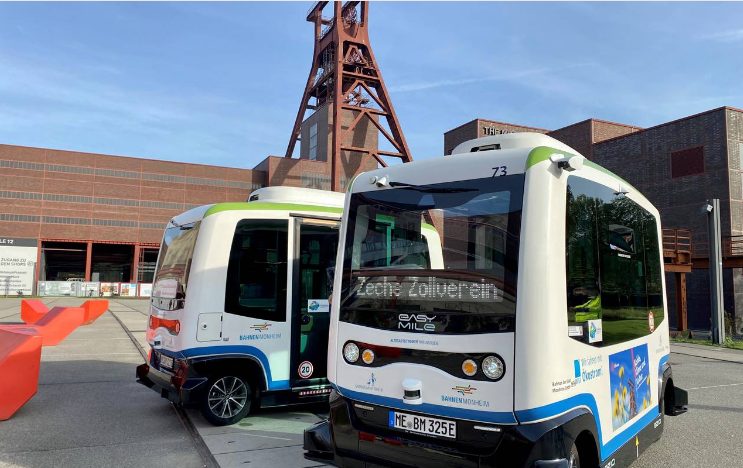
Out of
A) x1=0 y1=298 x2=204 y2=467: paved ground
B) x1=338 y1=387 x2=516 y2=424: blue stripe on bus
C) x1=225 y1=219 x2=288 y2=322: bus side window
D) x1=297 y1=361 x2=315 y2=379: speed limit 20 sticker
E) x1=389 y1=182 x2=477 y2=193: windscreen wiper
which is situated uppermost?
x1=389 y1=182 x2=477 y2=193: windscreen wiper

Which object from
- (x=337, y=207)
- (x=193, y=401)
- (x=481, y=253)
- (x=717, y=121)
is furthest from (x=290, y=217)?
(x=717, y=121)

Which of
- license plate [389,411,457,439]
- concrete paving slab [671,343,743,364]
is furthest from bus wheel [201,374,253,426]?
concrete paving slab [671,343,743,364]

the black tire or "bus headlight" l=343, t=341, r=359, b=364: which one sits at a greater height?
"bus headlight" l=343, t=341, r=359, b=364

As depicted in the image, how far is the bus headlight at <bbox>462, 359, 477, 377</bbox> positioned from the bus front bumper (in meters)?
0.30

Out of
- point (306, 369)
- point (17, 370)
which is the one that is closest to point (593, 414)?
point (306, 369)

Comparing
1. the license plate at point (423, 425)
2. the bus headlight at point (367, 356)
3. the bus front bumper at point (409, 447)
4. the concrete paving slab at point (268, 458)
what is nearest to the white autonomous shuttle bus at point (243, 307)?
the concrete paving slab at point (268, 458)

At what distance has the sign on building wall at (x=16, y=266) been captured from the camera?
49531 mm

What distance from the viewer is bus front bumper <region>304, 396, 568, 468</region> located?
314cm

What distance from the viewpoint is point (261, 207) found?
6.57 meters

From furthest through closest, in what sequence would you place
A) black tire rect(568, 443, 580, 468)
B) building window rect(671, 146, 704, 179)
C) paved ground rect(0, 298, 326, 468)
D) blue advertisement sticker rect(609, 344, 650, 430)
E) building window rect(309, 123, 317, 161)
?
building window rect(309, 123, 317, 161), building window rect(671, 146, 704, 179), paved ground rect(0, 298, 326, 468), blue advertisement sticker rect(609, 344, 650, 430), black tire rect(568, 443, 580, 468)

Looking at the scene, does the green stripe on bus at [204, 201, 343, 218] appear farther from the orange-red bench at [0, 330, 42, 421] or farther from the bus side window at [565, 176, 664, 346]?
the bus side window at [565, 176, 664, 346]

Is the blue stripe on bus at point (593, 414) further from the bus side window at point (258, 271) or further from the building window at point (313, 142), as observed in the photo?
the building window at point (313, 142)

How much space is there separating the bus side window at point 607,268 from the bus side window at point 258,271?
3.76m

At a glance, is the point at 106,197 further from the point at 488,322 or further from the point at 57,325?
the point at 488,322
